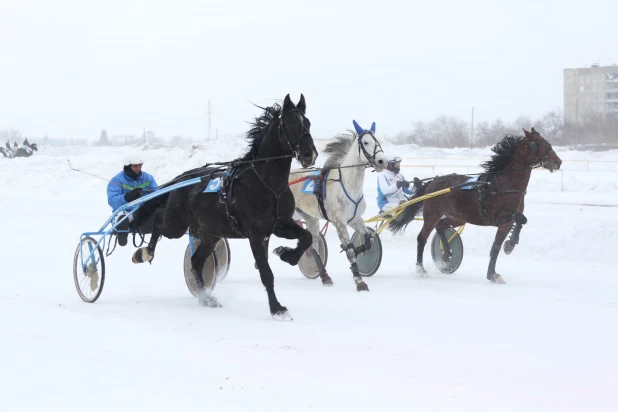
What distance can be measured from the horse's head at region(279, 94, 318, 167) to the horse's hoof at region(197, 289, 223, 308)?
217cm

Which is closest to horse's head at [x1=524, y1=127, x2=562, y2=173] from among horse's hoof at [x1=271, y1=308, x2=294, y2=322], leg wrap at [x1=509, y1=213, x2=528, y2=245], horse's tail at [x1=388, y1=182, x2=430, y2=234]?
leg wrap at [x1=509, y1=213, x2=528, y2=245]

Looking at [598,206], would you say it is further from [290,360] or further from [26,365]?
[26,365]

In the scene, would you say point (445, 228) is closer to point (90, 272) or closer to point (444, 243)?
point (444, 243)

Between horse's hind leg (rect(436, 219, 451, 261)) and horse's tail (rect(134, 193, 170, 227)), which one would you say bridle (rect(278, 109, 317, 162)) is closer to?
→ horse's tail (rect(134, 193, 170, 227))

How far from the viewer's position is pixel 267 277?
26.2 ft

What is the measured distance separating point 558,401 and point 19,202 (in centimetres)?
2364

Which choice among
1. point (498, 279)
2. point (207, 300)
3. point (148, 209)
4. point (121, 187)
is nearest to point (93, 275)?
point (148, 209)

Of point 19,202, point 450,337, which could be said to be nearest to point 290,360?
point 450,337

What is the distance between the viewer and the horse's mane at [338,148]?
10984 millimetres

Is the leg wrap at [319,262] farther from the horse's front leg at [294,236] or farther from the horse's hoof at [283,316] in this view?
the horse's hoof at [283,316]

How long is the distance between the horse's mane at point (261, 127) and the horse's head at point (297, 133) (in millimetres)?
268

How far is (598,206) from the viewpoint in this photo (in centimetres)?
1912

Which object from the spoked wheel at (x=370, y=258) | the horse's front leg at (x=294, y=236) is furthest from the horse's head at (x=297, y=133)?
the spoked wheel at (x=370, y=258)

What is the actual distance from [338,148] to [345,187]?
0.68 metres
